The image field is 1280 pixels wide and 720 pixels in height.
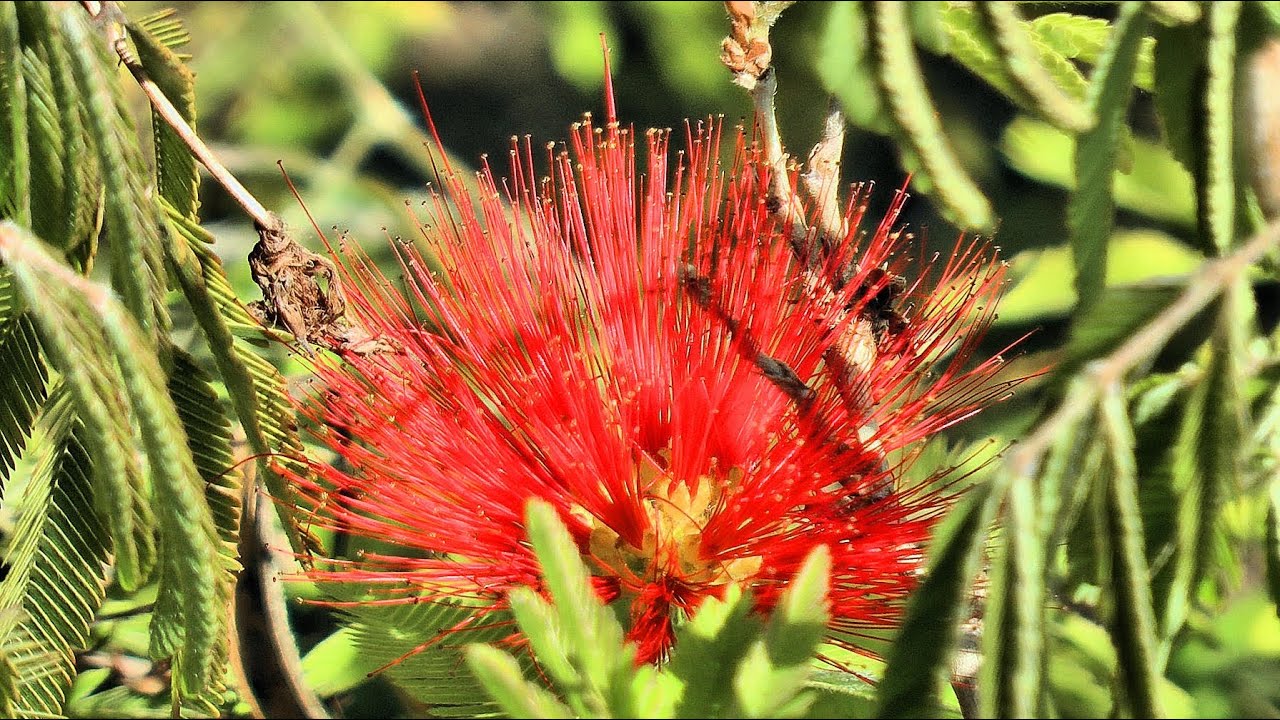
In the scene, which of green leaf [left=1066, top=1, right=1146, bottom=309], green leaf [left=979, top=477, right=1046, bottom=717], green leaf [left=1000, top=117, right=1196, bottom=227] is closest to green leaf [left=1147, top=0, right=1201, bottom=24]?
green leaf [left=1066, top=1, right=1146, bottom=309]

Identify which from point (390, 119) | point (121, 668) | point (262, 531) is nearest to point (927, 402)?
point (262, 531)

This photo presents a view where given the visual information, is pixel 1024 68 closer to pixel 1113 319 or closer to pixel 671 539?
pixel 1113 319

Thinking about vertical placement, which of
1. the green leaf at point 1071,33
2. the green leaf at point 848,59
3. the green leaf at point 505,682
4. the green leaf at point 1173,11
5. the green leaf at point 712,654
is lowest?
the green leaf at point 712,654

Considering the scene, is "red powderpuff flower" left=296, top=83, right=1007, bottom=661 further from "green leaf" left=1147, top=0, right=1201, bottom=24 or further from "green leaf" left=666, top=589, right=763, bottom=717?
"green leaf" left=1147, top=0, right=1201, bottom=24

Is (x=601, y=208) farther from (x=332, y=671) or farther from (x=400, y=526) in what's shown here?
(x=332, y=671)

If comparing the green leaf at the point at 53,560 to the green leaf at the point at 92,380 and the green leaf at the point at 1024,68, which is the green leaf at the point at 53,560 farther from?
the green leaf at the point at 1024,68

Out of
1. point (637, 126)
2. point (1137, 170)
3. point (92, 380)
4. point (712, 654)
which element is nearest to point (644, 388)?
point (712, 654)

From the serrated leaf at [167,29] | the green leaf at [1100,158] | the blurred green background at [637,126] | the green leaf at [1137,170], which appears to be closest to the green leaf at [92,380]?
the serrated leaf at [167,29]
